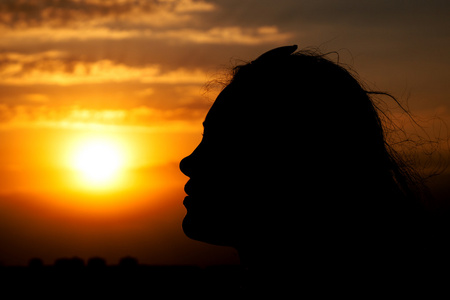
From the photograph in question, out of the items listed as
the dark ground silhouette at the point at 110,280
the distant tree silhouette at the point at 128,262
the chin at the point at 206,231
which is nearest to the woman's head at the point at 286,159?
the chin at the point at 206,231

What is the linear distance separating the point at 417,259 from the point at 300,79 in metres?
1.05

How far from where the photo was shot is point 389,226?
8.49 feet

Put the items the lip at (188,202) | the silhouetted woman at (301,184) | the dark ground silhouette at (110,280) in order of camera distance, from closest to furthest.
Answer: the silhouetted woman at (301,184)
the lip at (188,202)
the dark ground silhouette at (110,280)

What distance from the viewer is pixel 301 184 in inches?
101

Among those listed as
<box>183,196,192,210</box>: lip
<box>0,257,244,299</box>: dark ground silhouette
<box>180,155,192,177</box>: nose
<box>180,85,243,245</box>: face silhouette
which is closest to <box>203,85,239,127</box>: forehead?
<box>180,85,243,245</box>: face silhouette

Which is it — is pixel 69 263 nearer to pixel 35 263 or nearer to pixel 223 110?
pixel 35 263

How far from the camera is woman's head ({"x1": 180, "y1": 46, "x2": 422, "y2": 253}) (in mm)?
2541

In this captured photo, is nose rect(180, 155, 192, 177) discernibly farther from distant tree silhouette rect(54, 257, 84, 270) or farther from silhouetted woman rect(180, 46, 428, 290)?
distant tree silhouette rect(54, 257, 84, 270)

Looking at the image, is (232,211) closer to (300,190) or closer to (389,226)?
(300,190)

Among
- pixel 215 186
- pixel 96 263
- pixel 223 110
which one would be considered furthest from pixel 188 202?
pixel 96 263

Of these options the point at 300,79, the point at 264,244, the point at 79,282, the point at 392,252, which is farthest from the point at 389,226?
the point at 79,282

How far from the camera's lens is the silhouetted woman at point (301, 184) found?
2.48 meters

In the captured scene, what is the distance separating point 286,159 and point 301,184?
14 centimetres

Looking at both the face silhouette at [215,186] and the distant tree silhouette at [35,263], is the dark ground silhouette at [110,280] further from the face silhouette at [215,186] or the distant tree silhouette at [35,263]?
the face silhouette at [215,186]
